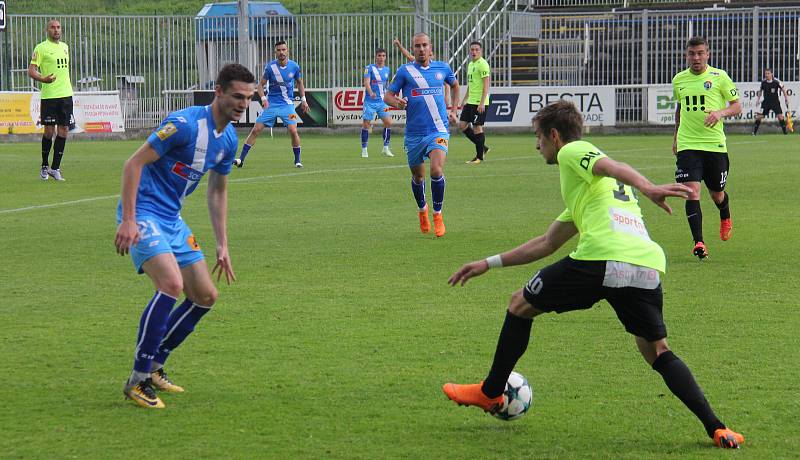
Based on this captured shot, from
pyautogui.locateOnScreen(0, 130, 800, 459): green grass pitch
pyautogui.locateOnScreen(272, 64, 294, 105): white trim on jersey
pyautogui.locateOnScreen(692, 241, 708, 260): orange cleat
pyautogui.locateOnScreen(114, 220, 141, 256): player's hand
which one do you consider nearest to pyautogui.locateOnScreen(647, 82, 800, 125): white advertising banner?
pyautogui.locateOnScreen(272, 64, 294, 105): white trim on jersey

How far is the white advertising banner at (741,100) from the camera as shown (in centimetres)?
3353

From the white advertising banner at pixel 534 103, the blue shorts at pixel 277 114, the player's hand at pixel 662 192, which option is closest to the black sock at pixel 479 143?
the blue shorts at pixel 277 114

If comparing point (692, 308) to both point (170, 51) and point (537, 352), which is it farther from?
point (170, 51)

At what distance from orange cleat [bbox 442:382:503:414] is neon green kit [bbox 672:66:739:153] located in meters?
6.70

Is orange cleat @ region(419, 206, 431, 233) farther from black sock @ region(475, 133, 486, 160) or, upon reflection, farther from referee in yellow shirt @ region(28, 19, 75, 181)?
black sock @ region(475, 133, 486, 160)

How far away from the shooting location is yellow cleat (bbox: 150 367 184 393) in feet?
20.1

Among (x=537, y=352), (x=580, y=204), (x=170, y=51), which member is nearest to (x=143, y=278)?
A: (x=537, y=352)

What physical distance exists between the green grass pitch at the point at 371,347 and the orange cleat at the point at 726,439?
0.08 metres

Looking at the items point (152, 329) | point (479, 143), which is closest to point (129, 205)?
point (152, 329)

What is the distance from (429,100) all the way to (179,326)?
753cm

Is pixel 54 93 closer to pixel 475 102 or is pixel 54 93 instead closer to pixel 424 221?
pixel 424 221

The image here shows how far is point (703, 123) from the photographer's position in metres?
11.5

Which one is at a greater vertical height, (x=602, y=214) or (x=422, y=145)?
(x=422, y=145)

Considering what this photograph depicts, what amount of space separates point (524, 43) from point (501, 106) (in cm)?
538
